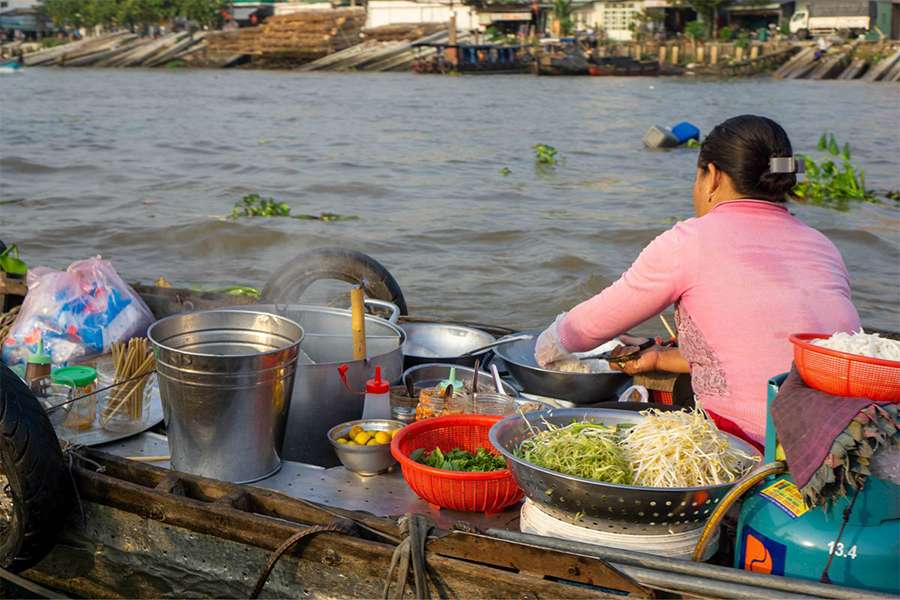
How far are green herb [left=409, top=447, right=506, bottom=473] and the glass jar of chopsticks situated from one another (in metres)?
1.20

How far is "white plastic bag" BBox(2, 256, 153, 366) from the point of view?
4.28 meters

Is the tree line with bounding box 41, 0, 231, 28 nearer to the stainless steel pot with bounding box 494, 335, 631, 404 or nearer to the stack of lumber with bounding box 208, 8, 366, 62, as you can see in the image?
the stack of lumber with bounding box 208, 8, 366, 62

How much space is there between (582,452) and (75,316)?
2.77 m

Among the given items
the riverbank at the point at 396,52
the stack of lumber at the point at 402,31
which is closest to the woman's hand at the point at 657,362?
the riverbank at the point at 396,52

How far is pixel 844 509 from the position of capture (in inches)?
82.6

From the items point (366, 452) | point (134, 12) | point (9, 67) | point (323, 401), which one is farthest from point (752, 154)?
point (134, 12)

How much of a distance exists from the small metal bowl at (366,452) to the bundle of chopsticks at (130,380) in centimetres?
85

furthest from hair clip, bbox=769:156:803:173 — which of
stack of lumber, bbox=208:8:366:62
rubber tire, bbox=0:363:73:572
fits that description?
stack of lumber, bbox=208:8:366:62

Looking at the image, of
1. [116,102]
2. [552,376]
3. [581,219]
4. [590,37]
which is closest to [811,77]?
[590,37]

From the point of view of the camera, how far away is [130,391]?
12.1ft

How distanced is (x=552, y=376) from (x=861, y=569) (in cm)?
170

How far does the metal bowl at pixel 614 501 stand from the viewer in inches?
90.7

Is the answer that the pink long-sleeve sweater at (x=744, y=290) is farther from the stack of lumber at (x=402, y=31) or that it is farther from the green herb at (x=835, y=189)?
the stack of lumber at (x=402, y=31)

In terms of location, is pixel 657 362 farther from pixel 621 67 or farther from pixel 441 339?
pixel 621 67
